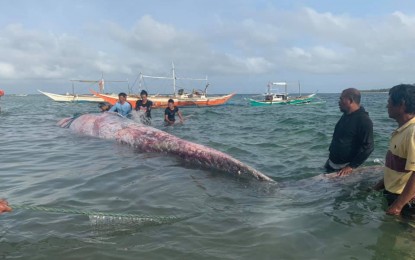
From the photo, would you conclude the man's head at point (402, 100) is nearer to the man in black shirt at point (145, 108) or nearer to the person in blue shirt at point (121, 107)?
the person in blue shirt at point (121, 107)

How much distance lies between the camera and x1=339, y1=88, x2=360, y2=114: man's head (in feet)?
20.9

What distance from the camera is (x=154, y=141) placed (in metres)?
9.92

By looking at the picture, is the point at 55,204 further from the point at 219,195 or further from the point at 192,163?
the point at 192,163

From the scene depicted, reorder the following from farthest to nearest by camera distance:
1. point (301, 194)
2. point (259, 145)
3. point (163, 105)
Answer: point (163, 105)
point (259, 145)
point (301, 194)

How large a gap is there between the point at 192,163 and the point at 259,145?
4615 mm

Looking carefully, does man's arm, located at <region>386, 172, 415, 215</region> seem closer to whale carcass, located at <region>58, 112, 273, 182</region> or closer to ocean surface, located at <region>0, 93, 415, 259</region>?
ocean surface, located at <region>0, 93, 415, 259</region>

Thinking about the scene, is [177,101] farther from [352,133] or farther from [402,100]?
[402,100]

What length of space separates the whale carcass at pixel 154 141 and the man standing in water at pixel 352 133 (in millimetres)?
1434

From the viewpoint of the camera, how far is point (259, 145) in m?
12.4

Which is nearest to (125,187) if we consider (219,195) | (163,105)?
(219,195)

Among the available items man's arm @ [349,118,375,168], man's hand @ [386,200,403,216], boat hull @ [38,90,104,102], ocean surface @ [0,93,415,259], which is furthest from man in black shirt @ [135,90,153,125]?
boat hull @ [38,90,104,102]

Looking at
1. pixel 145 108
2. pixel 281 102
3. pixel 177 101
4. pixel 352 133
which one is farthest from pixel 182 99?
pixel 352 133

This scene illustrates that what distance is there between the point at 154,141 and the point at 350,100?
5.36 m

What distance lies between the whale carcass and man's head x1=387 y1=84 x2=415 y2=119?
2928 millimetres
